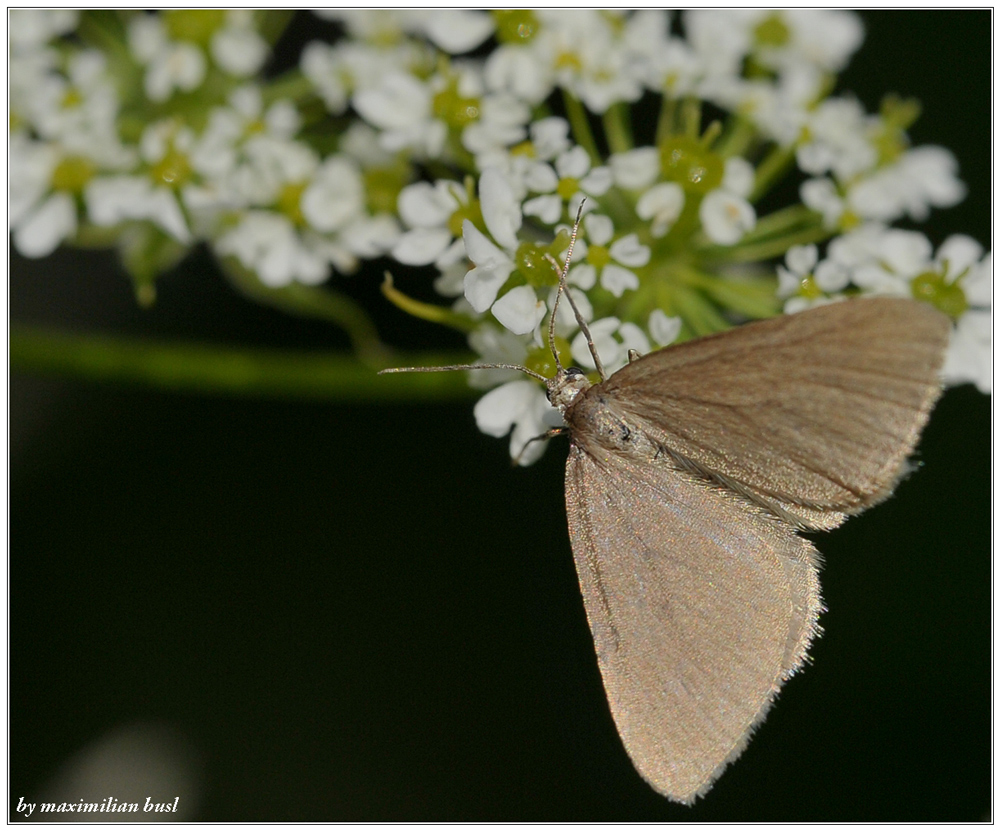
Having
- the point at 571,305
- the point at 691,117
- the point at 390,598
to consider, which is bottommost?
the point at 390,598

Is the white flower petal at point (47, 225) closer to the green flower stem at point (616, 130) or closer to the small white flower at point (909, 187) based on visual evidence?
the green flower stem at point (616, 130)

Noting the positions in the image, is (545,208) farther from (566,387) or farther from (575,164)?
(566,387)

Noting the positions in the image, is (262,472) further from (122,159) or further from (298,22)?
(298,22)

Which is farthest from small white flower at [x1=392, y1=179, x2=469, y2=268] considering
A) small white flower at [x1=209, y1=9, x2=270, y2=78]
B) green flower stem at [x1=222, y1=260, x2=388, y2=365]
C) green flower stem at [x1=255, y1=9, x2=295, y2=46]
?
green flower stem at [x1=255, y1=9, x2=295, y2=46]

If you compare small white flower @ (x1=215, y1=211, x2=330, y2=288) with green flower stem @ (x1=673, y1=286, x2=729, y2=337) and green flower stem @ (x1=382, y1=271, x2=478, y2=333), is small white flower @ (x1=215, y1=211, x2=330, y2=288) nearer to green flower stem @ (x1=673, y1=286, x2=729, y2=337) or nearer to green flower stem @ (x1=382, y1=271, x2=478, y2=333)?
green flower stem @ (x1=382, y1=271, x2=478, y2=333)

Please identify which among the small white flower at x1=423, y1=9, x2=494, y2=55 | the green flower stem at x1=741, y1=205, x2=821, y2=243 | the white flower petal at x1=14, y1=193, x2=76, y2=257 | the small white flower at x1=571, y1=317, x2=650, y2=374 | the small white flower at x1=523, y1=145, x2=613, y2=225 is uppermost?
the small white flower at x1=423, y1=9, x2=494, y2=55

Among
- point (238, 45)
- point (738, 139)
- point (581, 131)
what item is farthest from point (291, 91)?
point (738, 139)

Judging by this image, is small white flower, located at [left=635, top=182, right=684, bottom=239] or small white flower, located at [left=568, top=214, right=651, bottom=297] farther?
small white flower, located at [left=635, top=182, right=684, bottom=239]
